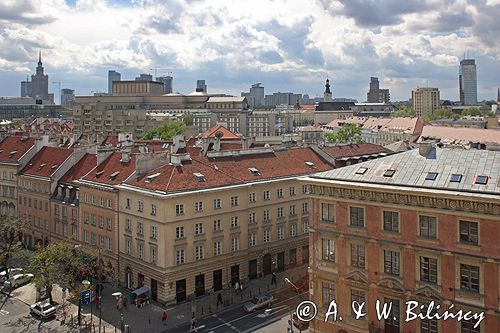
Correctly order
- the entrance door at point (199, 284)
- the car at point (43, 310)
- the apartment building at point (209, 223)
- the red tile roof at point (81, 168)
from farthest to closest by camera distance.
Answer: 1. the red tile roof at point (81, 168)
2. the entrance door at point (199, 284)
3. the apartment building at point (209, 223)
4. the car at point (43, 310)

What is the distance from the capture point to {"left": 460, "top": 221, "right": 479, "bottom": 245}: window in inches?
1586

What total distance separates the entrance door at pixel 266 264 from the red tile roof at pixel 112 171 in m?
20.3

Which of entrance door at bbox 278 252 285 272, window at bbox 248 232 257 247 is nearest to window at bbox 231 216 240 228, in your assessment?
window at bbox 248 232 257 247

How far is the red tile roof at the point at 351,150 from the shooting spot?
3492 inches

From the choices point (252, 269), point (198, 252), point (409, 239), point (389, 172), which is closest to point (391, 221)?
point (409, 239)

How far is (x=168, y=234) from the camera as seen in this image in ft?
202

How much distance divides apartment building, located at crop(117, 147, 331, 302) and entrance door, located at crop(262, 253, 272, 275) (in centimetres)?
1

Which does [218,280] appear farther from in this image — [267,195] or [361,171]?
[361,171]

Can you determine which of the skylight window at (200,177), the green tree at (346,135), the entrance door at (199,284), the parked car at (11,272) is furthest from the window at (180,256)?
the green tree at (346,135)

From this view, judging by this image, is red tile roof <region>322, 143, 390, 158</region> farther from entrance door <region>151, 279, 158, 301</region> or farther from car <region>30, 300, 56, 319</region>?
car <region>30, 300, 56, 319</region>

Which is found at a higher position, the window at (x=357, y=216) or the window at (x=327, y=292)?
the window at (x=357, y=216)

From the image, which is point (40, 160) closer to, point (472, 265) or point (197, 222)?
point (197, 222)

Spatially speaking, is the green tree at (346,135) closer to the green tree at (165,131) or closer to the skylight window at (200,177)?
the green tree at (165,131)
